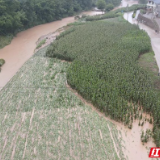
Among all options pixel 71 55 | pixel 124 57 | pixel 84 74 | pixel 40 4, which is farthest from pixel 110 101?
pixel 40 4

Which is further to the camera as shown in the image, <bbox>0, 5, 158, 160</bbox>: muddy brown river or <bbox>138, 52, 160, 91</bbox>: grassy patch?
<bbox>138, 52, 160, 91</bbox>: grassy patch

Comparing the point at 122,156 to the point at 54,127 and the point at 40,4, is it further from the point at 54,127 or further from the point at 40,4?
the point at 40,4

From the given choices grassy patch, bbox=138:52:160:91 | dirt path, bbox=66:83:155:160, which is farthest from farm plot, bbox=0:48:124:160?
grassy patch, bbox=138:52:160:91

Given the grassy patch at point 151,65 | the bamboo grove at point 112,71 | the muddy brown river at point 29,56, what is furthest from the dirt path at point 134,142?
the grassy patch at point 151,65

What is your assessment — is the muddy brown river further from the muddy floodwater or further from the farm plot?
the farm plot

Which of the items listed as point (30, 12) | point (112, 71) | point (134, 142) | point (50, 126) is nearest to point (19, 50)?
point (30, 12)

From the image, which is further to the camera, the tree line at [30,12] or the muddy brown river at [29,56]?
the tree line at [30,12]

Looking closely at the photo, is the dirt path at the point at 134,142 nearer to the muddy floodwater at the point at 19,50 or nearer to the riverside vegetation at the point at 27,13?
the muddy floodwater at the point at 19,50

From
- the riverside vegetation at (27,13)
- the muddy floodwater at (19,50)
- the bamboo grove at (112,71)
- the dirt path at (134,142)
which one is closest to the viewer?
the dirt path at (134,142)
